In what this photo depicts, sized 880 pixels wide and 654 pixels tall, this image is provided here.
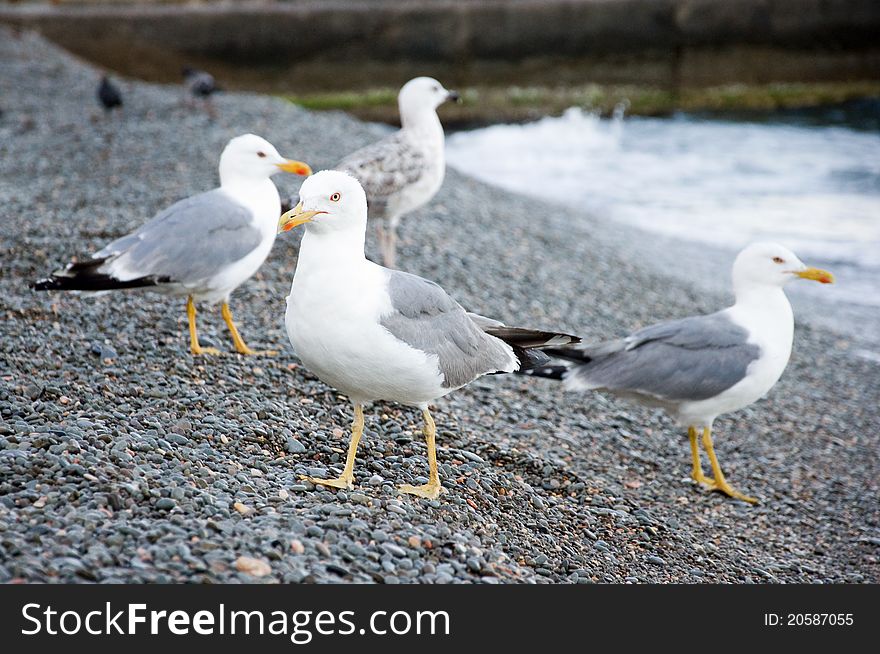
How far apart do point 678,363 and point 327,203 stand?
235 centimetres

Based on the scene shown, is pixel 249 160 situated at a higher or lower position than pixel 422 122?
lower

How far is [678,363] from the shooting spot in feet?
16.6

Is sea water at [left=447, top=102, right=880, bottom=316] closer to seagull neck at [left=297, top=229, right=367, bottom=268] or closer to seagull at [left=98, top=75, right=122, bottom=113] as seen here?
seagull at [left=98, top=75, right=122, bottom=113]

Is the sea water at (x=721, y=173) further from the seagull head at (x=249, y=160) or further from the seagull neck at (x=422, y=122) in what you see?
the seagull head at (x=249, y=160)

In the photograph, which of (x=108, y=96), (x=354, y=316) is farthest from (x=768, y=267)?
(x=108, y=96)

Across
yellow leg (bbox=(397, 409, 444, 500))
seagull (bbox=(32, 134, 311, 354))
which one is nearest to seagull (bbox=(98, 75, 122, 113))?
seagull (bbox=(32, 134, 311, 354))

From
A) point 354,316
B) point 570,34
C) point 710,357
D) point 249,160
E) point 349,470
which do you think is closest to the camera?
point 354,316

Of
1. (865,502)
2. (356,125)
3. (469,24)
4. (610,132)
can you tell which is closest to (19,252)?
(865,502)

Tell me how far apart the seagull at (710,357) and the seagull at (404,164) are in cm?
211

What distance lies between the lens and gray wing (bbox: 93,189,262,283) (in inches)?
195

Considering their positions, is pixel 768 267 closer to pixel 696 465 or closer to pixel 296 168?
pixel 696 465

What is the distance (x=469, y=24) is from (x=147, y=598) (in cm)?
1973

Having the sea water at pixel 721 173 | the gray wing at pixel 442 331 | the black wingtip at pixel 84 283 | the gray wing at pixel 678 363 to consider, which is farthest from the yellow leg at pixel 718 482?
the sea water at pixel 721 173

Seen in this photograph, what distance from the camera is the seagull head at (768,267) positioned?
5.18 m
